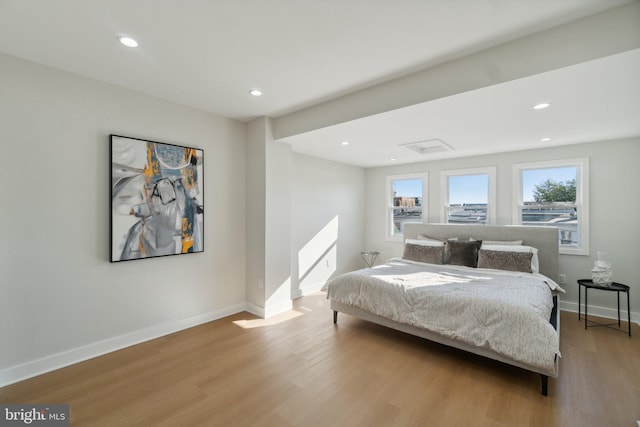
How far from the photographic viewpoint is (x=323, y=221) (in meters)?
5.11

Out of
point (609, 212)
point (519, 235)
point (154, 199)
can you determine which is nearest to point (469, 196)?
point (519, 235)

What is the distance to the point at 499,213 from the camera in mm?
4594

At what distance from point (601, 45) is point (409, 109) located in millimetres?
1287

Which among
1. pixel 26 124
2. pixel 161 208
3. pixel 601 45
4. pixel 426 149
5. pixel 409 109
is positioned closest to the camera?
pixel 601 45

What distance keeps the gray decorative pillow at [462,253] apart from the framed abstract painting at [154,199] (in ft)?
11.5

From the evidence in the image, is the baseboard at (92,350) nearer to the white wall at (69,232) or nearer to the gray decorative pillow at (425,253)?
the white wall at (69,232)

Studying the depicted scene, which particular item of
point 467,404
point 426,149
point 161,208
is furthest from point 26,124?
point 426,149

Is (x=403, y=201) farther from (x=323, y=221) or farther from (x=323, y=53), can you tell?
(x=323, y=53)

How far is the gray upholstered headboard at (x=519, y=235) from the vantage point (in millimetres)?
3920

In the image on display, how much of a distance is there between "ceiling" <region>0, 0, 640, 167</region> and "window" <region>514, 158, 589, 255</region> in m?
0.87

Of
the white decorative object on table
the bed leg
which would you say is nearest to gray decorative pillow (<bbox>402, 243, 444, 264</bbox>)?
the white decorative object on table

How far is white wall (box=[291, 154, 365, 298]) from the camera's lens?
464 centimetres

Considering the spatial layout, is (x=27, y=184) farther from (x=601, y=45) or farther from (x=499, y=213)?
(x=499, y=213)

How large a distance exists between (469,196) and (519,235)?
3.38 ft
